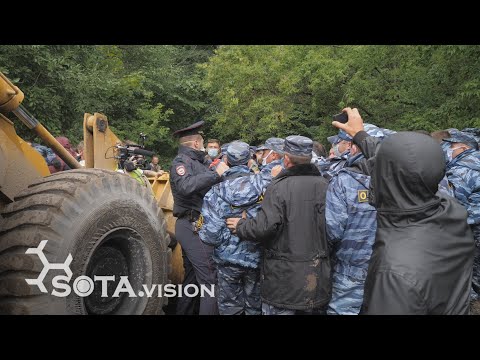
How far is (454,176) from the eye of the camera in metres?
4.96

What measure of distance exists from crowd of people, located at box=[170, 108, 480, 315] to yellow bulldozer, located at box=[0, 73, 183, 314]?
604mm

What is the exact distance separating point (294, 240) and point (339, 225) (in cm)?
36

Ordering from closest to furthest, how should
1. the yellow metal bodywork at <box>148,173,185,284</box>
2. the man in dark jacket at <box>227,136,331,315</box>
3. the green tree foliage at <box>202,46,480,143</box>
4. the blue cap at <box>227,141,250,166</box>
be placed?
the man in dark jacket at <box>227,136,331,315</box> < the blue cap at <box>227,141,250,166</box> < the yellow metal bodywork at <box>148,173,185,284</box> < the green tree foliage at <box>202,46,480,143</box>

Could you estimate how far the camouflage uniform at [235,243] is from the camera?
397 cm

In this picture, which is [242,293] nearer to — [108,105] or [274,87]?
[108,105]

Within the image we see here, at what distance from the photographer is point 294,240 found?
3.52 m

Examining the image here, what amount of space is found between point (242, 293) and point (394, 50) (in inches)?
441

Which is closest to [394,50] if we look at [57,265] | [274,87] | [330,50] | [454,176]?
[330,50]

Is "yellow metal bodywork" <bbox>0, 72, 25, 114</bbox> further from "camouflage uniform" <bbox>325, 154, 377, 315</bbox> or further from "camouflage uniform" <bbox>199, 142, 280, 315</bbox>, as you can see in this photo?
"camouflage uniform" <bbox>325, 154, 377, 315</bbox>

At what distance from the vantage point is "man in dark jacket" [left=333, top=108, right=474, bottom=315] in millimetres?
1645

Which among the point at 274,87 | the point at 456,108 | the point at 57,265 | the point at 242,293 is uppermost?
the point at 274,87

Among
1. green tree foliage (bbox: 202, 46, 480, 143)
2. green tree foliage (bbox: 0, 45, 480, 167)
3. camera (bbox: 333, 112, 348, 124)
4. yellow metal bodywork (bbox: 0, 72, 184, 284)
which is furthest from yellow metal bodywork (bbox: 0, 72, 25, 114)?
green tree foliage (bbox: 202, 46, 480, 143)

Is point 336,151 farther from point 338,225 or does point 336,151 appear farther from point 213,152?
point 213,152

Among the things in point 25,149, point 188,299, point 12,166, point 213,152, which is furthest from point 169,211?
point 12,166
